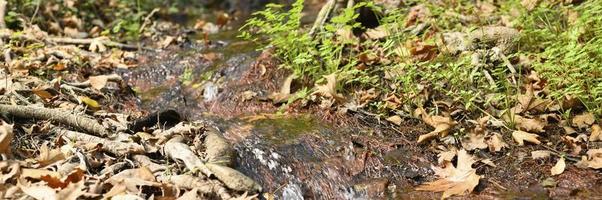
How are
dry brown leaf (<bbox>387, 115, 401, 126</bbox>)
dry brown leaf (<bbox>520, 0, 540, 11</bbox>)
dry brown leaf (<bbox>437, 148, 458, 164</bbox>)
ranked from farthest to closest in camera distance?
dry brown leaf (<bbox>520, 0, 540, 11</bbox>), dry brown leaf (<bbox>387, 115, 401, 126</bbox>), dry brown leaf (<bbox>437, 148, 458, 164</bbox>)

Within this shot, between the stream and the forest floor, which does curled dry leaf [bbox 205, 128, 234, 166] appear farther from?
the stream

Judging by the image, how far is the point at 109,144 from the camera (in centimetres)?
371

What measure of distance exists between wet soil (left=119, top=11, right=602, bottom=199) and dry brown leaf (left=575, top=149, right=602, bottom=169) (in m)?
0.05

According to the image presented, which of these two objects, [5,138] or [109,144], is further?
[109,144]

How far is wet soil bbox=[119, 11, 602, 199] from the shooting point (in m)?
3.75

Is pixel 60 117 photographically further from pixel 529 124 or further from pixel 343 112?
pixel 529 124

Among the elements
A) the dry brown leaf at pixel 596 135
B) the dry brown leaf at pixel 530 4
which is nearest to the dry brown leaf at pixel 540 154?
the dry brown leaf at pixel 596 135

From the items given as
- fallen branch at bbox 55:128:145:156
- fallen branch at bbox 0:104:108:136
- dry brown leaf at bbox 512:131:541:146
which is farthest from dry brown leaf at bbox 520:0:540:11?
fallen branch at bbox 0:104:108:136

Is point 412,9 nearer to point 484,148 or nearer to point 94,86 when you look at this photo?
point 484,148

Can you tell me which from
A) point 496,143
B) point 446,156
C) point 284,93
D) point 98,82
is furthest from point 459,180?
point 98,82

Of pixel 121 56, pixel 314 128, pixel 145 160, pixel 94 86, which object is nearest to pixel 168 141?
pixel 145 160

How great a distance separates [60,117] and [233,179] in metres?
1.59

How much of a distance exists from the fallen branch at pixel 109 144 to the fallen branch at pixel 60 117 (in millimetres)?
110

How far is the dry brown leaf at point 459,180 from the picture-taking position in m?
3.67
